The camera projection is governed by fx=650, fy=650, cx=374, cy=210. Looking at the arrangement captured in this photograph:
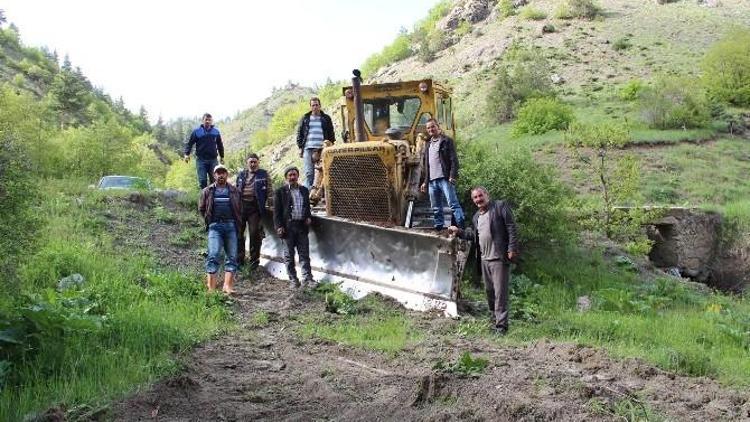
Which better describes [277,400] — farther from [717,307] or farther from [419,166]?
[717,307]

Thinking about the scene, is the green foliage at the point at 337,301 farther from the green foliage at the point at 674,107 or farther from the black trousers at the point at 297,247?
the green foliage at the point at 674,107

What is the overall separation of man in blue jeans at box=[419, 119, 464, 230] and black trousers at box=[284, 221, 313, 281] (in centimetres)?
193

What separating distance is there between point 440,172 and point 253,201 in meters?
2.95

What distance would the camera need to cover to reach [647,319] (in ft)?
30.7

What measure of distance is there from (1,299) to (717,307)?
35.8 feet

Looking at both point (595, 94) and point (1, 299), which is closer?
point (1, 299)

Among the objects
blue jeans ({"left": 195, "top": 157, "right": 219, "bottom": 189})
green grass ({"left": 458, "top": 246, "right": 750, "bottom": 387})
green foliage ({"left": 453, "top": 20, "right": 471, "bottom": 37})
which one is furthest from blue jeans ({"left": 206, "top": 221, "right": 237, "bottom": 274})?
green foliage ({"left": 453, "top": 20, "right": 471, "bottom": 37})

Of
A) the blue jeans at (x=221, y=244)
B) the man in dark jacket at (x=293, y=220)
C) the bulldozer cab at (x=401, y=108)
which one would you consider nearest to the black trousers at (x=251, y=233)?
the man in dark jacket at (x=293, y=220)

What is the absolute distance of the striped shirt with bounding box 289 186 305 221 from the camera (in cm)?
938

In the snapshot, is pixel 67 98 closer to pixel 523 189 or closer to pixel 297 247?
pixel 523 189

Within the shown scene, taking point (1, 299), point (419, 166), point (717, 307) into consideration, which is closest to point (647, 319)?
point (717, 307)

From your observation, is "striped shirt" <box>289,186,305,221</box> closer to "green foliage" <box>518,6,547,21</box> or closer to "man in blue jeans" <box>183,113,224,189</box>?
"man in blue jeans" <box>183,113,224,189</box>

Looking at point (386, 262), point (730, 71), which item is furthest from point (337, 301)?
point (730, 71)

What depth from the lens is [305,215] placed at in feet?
31.0
